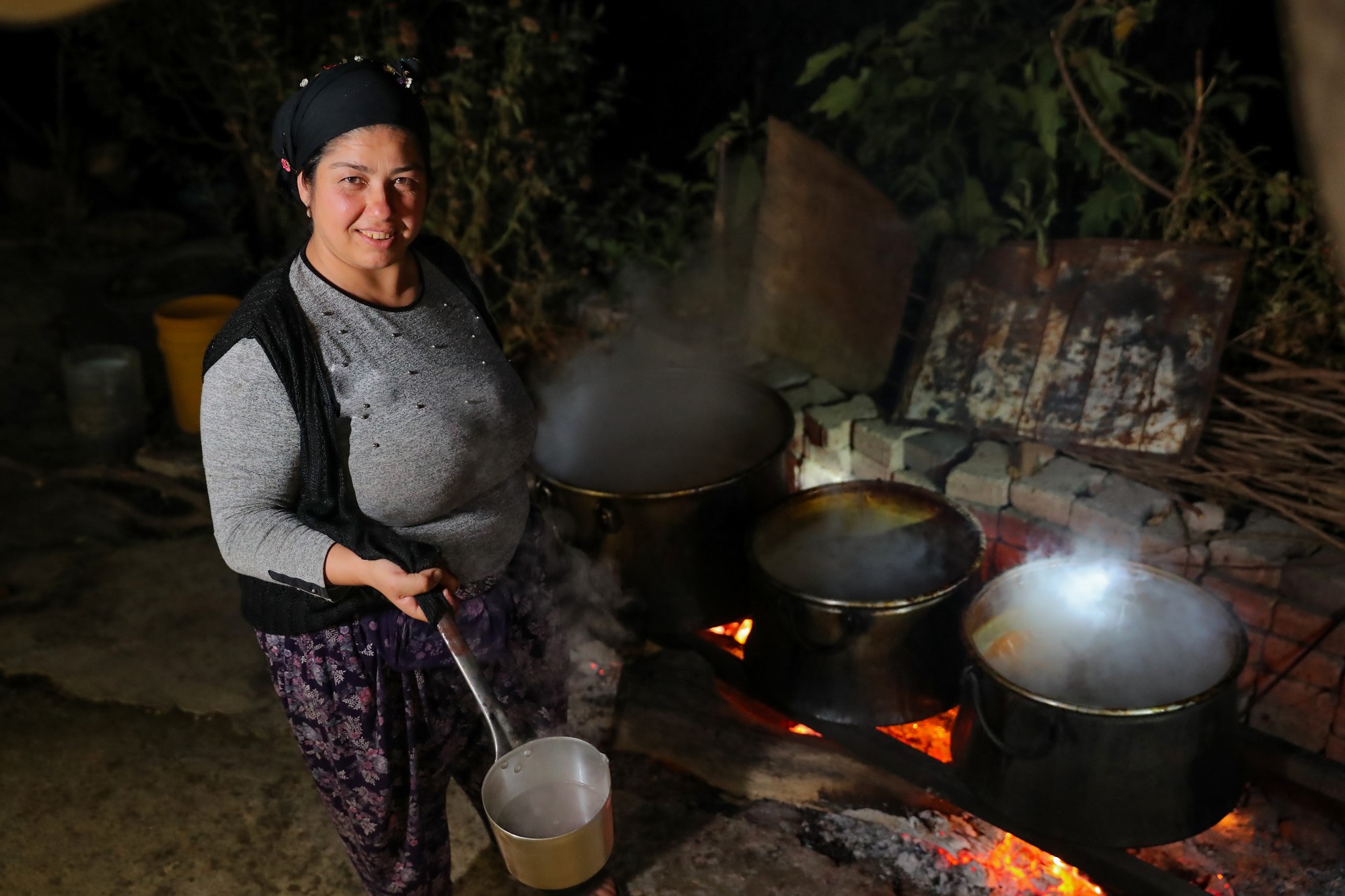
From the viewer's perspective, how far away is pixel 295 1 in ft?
21.8

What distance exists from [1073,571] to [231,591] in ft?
12.0

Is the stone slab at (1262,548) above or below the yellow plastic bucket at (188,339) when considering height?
above

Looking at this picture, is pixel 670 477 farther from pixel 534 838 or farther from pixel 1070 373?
pixel 534 838

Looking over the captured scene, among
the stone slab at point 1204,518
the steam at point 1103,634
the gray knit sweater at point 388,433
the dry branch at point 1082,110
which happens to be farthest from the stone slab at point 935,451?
the gray knit sweater at point 388,433

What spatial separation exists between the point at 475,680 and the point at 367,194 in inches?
44.0

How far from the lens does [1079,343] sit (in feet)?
13.0

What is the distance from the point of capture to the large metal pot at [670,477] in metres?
3.87

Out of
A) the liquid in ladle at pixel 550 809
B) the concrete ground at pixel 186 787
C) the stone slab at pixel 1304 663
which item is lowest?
Answer: the concrete ground at pixel 186 787

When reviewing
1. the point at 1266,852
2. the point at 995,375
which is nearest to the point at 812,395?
the point at 995,375

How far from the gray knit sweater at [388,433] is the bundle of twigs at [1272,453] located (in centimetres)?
231

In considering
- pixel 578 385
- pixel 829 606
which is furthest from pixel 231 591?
pixel 829 606

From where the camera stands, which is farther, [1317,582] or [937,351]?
[937,351]

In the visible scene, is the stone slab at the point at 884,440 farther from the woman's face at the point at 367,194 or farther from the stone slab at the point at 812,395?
the woman's face at the point at 367,194

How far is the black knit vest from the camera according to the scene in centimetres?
230
